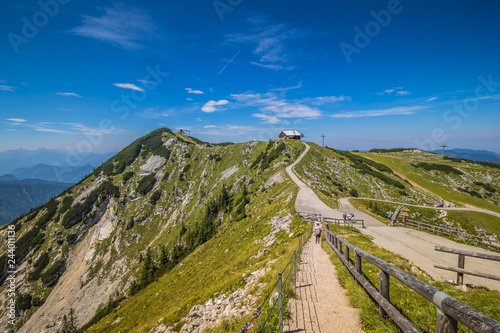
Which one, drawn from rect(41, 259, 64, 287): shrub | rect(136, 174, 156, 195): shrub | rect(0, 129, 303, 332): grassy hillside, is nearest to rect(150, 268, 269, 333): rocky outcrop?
rect(0, 129, 303, 332): grassy hillside

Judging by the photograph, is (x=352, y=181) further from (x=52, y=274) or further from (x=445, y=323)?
(x=52, y=274)

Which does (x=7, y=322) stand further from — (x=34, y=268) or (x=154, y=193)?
(x=154, y=193)

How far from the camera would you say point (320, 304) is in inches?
359

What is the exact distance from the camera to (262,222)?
38844mm

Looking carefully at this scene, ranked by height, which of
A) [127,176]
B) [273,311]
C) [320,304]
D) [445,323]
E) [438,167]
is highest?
[438,167]

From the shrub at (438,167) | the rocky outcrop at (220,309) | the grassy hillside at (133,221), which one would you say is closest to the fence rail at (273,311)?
the rocky outcrop at (220,309)

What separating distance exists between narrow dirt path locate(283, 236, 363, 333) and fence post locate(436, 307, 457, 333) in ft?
15.3

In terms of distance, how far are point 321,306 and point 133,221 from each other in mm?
140037

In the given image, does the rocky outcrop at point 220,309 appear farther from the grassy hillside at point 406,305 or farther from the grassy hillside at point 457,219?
the grassy hillside at point 457,219

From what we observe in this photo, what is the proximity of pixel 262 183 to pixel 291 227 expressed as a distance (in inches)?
1691

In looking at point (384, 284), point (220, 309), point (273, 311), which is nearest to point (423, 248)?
point (273, 311)

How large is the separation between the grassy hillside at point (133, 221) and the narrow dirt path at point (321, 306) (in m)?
29.9

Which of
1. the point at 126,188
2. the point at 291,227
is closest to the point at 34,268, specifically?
the point at 126,188

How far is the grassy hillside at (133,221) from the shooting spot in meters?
74.1
